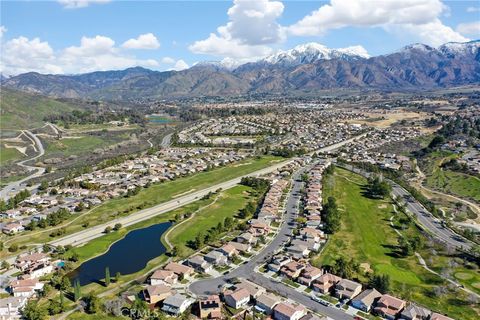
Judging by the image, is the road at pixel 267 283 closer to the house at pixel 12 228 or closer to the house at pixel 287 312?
the house at pixel 287 312

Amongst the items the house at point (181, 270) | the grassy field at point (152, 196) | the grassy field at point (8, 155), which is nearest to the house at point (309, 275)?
the house at point (181, 270)

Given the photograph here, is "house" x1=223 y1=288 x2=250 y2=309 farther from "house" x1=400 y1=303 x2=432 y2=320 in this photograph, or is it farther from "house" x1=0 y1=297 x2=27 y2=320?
"house" x1=0 y1=297 x2=27 y2=320

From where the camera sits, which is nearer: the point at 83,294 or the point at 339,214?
the point at 83,294

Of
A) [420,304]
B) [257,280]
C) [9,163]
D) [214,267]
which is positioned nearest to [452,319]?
[420,304]

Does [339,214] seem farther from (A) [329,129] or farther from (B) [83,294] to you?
(A) [329,129]

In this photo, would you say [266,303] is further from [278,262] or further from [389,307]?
[389,307]

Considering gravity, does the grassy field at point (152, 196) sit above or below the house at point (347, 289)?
above
